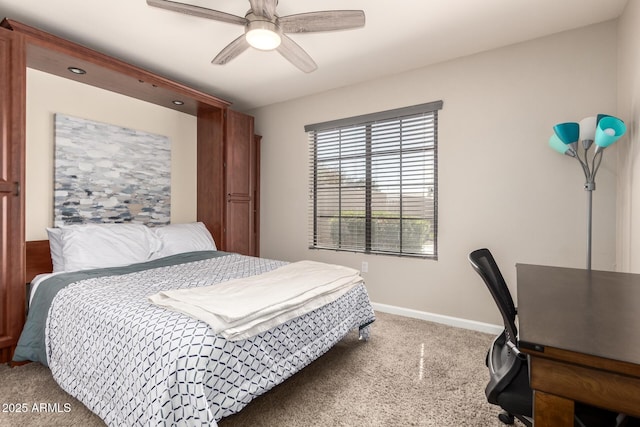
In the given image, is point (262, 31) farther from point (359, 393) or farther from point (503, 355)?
point (359, 393)

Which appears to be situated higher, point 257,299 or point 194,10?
point 194,10

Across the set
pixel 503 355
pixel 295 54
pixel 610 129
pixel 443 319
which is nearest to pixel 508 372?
pixel 503 355

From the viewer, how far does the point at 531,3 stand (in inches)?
87.0

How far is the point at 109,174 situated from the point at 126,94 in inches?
34.7

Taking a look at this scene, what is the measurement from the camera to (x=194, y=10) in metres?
1.83

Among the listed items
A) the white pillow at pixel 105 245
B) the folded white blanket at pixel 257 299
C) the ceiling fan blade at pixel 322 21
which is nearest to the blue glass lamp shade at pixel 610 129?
the ceiling fan blade at pixel 322 21

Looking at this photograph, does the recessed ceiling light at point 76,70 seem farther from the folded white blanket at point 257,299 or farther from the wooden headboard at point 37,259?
the folded white blanket at point 257,299

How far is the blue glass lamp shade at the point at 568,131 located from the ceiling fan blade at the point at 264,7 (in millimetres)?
2098

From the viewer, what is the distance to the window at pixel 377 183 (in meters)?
3.22

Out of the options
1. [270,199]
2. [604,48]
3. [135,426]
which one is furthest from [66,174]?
[604,48]

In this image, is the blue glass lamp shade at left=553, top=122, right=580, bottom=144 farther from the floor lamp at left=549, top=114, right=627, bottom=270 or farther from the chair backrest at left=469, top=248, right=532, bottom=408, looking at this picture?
the chair backrest at left=469, top=248, right=532, bottom=408

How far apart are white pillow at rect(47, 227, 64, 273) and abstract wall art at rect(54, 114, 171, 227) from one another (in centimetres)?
35

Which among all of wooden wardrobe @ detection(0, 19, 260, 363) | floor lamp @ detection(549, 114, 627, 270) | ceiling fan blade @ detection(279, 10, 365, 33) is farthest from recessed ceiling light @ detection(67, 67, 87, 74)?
floor lamp @ detection(549, 114, 627, 270)

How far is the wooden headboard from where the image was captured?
2592 mm
